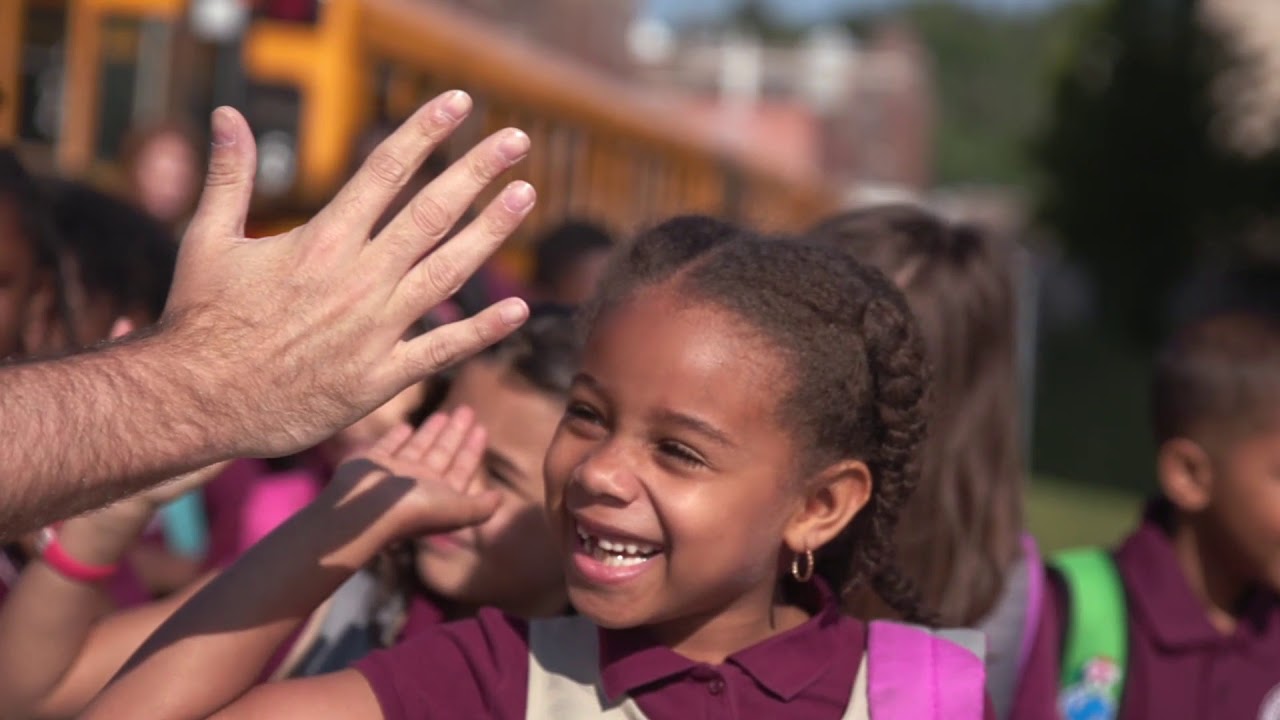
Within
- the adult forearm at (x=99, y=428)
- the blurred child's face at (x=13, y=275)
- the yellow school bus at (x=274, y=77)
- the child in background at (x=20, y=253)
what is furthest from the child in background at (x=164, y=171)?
the adult forearm at (x=99, y=428)

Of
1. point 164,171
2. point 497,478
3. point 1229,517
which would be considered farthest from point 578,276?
point 497,478

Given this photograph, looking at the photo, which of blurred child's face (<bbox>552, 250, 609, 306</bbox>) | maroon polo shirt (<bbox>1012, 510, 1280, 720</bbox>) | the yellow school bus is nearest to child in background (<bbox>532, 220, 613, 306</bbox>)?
blurred child's face (<bbox>552, 250, 609, 306</bbox>)

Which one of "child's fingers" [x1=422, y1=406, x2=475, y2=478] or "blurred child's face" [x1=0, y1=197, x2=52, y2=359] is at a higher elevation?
"blurred child's face" [x1=0, y1=197, x2=52, y2=359]

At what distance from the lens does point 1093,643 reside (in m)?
3.43

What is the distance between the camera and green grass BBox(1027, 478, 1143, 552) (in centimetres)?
1133

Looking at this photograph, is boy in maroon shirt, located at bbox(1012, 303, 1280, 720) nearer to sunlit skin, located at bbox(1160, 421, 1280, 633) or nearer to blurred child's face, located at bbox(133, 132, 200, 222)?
sunlit skin, located at bbox(1160, 421, 1280, 633)

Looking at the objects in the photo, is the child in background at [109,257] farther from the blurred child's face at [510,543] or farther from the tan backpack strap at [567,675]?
the tan backpack strap at [567,675]

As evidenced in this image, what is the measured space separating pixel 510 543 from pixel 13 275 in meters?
0.88

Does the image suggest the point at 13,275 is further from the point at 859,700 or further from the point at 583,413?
the point at 859,700

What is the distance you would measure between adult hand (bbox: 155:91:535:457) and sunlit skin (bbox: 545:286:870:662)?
10.5 inches

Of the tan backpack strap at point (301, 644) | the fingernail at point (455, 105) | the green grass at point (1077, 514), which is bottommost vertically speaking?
the green grass at point (1077, 514)

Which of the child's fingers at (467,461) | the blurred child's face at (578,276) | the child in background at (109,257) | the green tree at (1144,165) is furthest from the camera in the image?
the green tree at (1144,165)

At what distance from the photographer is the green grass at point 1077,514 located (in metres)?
11.3

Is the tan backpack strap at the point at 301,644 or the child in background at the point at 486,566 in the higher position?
the child in background at the point at 486,566
